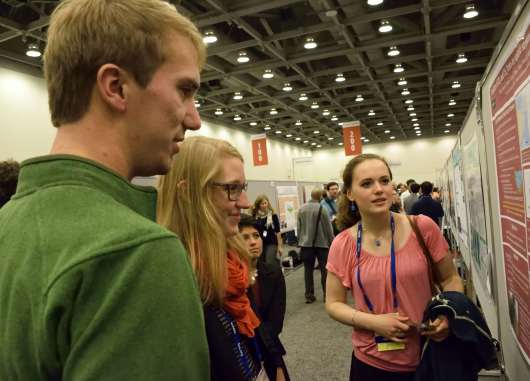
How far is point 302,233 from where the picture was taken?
21.6 ft

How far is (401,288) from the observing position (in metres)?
1.84

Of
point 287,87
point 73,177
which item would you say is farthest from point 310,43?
point 73,177

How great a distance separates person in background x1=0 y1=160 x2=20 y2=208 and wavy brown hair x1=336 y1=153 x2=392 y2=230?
1.82 m

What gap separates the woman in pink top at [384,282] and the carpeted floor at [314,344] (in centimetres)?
199

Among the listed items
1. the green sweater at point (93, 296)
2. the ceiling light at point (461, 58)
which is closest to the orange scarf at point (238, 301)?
the green sweater at point (93, 296)

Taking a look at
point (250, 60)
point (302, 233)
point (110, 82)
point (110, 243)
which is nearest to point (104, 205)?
point (110, 243)

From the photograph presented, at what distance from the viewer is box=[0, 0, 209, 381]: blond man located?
516mm

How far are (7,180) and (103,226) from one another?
220cm

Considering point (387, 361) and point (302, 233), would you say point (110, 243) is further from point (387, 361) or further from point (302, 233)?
point (302, 233)

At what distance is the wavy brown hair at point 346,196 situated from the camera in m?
2.28

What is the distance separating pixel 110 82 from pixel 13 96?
9.26 m

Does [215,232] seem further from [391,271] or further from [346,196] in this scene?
[346,196]

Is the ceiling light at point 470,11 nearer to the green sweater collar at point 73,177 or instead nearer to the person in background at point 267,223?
the person in background at point 267,223

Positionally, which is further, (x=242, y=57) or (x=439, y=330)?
(x=242, y=57)
